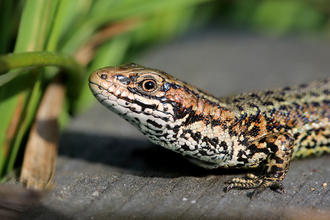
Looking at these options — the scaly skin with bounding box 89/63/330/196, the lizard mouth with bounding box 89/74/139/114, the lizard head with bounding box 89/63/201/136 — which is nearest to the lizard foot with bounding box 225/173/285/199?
the scaly skin with bounding box 89/63/330/196

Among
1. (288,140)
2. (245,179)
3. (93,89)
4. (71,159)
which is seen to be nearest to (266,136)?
(288,140)

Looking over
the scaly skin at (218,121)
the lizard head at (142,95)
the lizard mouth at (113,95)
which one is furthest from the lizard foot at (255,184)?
the lizard mouth at (113,95)

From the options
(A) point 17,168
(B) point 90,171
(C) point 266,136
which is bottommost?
(A) point 17,168

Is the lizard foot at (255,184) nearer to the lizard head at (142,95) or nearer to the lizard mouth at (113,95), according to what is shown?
the lizard head at (142,95)

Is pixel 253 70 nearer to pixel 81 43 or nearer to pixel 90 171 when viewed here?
pixel 81 43

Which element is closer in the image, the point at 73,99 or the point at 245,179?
the point at 245,179

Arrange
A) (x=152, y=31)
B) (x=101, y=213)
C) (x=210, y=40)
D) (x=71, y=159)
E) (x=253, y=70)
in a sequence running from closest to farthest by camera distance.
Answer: (x=101, y=213) < (x=71, y=159) < (x=253, y=70) < (x=152, y=31) < (x=210, y=40)

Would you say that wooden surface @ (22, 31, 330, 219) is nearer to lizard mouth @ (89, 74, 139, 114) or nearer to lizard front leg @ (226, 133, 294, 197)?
lizard front leg @ (226, 133, 294, 197)
